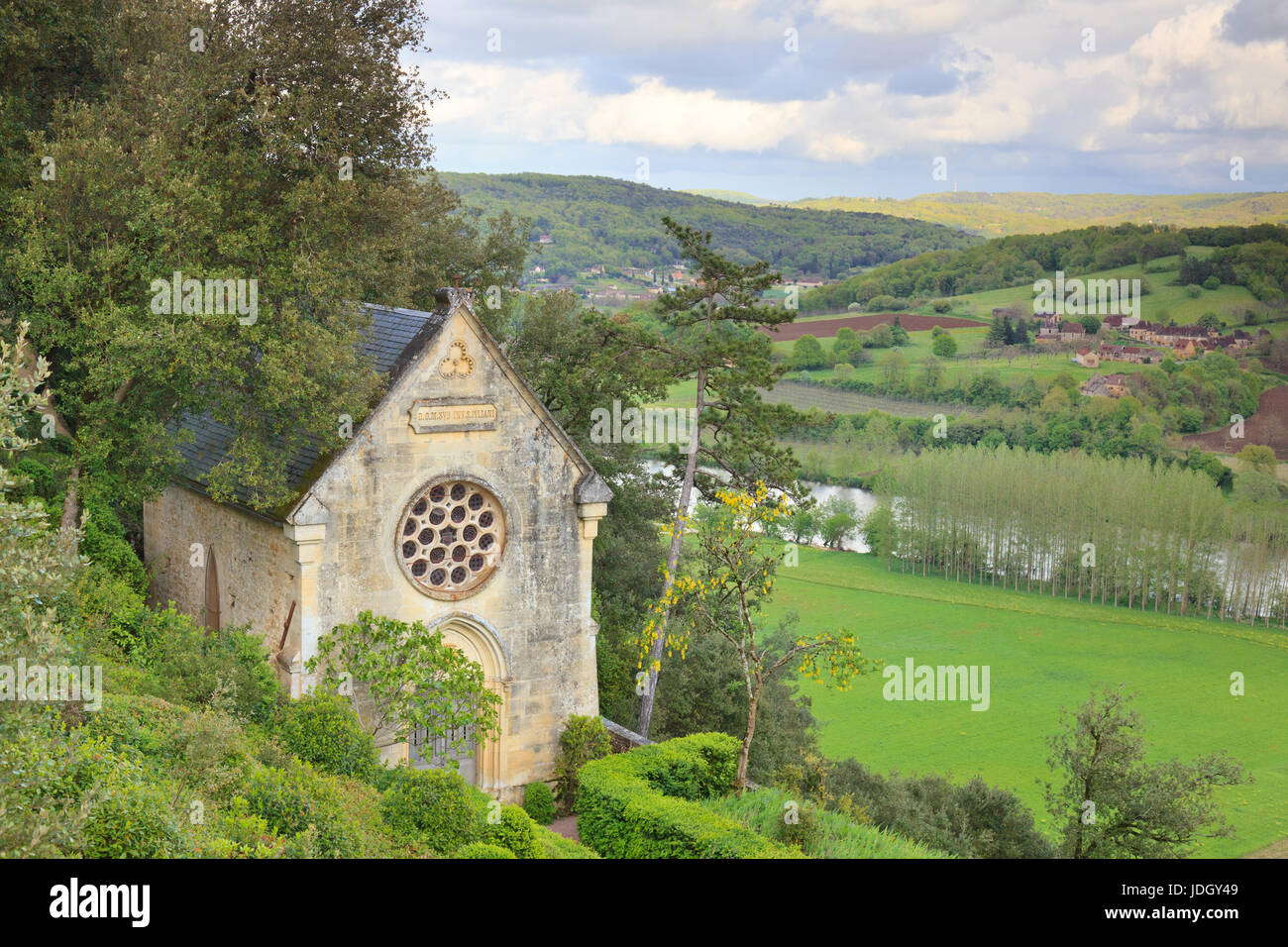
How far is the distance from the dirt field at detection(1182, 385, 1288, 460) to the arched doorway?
117115 millimetres

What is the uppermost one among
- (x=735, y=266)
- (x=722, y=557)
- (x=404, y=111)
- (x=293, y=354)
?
(x=404, y=111)

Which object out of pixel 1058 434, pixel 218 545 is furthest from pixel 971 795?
pixel 1058 434

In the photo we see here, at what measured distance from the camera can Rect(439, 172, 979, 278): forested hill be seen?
413 feet

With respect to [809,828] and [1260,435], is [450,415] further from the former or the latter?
[1260,435]

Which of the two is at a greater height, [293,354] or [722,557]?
[293,354]

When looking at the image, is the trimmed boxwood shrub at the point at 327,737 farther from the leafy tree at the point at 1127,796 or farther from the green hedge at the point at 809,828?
the leafy tree at the point at 1127,796

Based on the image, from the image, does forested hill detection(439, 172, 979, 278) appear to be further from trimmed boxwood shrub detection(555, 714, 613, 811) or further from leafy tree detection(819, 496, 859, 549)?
trimmed boxwood shrub detection(555, 714, 613, 811)

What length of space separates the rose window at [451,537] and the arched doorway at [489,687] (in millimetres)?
955

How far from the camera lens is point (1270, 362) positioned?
140875mm

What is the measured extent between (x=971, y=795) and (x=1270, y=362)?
5081 inches

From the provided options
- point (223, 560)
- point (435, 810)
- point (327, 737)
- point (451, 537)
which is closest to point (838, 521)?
point (223, 560)

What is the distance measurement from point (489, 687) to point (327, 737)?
15.2 ft
